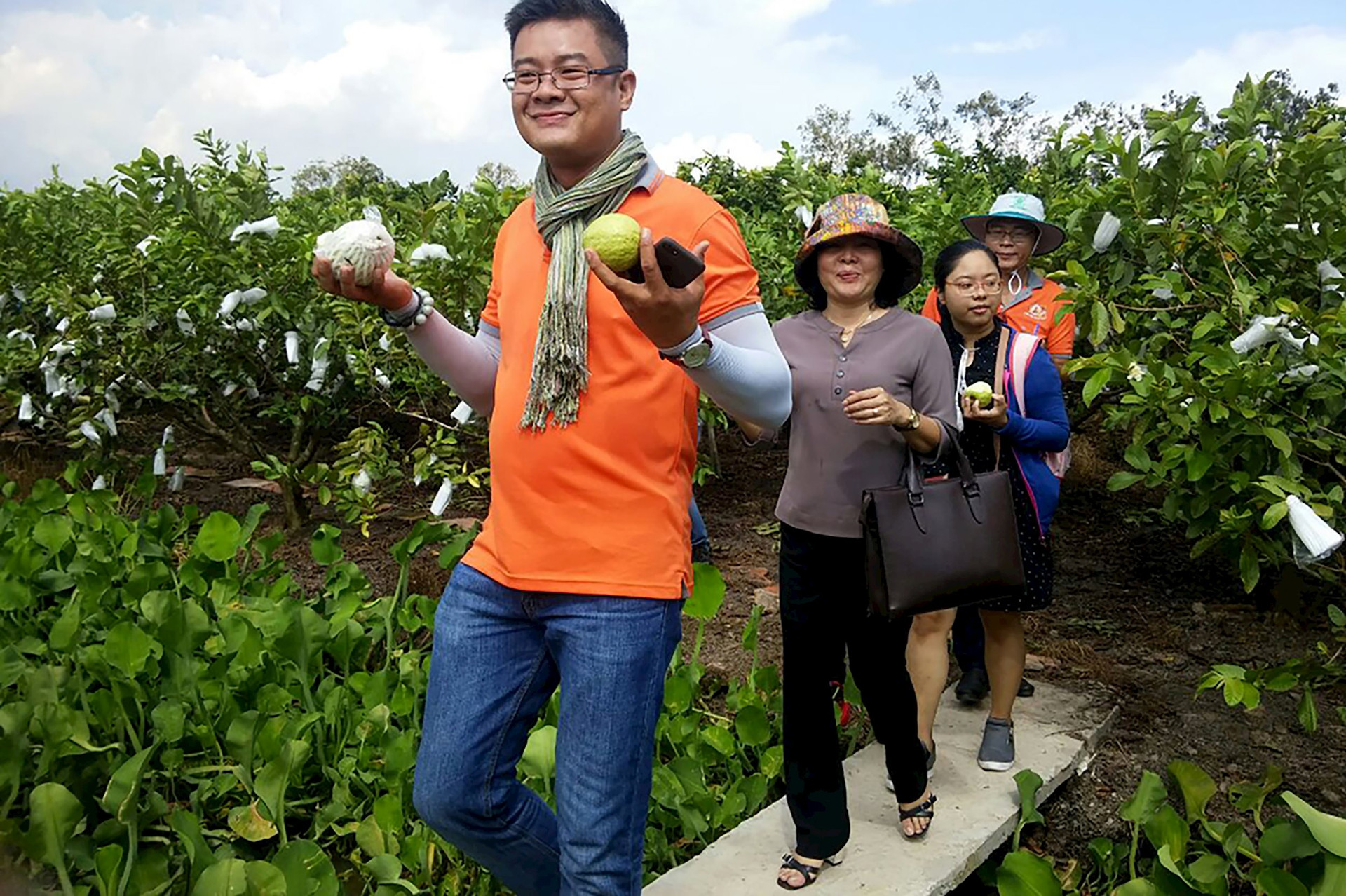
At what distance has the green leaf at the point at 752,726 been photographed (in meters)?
2.98

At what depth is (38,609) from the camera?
151 inches

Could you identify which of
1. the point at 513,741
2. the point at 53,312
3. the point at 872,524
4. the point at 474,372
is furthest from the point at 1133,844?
the point at 53,312

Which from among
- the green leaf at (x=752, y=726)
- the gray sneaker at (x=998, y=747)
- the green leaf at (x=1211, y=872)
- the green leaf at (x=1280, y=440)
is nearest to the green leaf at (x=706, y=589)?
the green leaf at (x=752, y=726)

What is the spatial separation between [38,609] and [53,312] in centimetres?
269

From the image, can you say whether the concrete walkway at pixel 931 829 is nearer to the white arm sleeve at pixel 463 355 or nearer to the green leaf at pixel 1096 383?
the green leaf at pixel 1096 383

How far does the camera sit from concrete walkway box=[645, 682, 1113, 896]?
2525 millimetres

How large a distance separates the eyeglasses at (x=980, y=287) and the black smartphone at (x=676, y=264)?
165 cm

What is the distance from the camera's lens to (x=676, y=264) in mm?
1503

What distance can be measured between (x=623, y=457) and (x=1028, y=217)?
7.23ft

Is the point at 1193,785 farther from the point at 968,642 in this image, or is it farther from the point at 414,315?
the point at 414,315

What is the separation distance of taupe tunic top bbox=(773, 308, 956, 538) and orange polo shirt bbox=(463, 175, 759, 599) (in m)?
0.75

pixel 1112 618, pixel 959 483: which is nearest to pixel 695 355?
pixel 959 483

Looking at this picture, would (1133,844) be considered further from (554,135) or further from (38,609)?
(38,609)

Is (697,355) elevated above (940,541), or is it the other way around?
(697,355)
